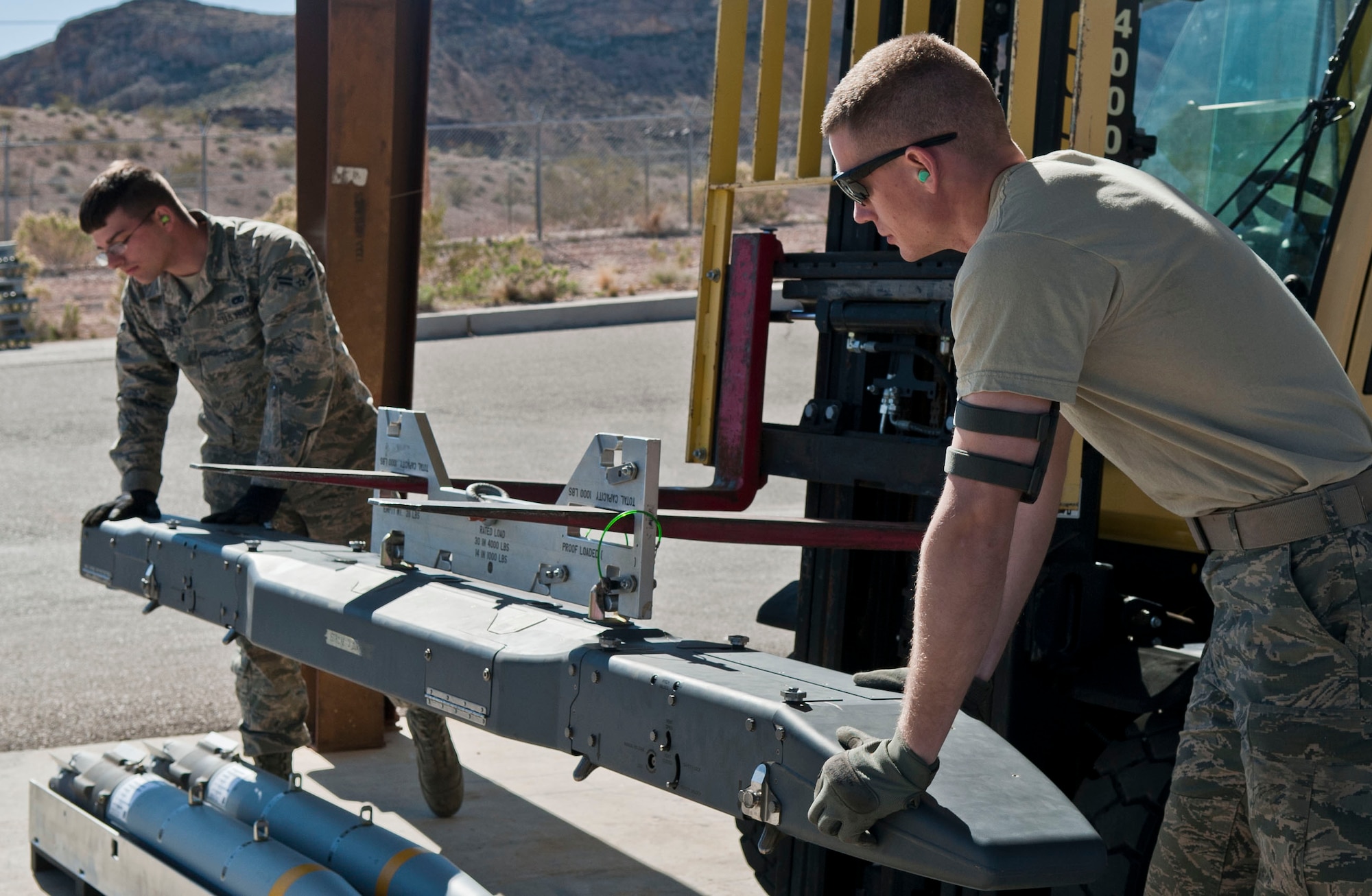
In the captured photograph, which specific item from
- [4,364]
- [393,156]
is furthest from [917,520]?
[4,364]

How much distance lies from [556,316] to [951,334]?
15325 mm

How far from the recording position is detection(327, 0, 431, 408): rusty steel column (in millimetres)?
5613

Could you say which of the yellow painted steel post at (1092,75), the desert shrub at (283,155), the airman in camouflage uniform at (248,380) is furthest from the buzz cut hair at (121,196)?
the desert shrub at (283,155)

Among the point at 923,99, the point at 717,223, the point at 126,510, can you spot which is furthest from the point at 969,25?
the point at 126,510

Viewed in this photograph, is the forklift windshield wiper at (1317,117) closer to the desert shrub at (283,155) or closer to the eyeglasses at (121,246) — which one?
the eyeglasses at (121,246)

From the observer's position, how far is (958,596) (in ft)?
6.71

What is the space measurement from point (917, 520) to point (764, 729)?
5.30 ft

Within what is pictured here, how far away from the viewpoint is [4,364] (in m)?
16.8

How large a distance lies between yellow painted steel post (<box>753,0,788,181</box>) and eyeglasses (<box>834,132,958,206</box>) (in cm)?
184

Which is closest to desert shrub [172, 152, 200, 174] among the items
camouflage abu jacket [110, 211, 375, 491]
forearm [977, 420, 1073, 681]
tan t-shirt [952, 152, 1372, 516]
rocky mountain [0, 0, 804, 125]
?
rocky mountain [0, 0, 804, 125]

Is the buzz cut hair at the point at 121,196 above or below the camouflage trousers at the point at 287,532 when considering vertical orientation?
above

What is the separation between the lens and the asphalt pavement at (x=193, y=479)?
646 cm

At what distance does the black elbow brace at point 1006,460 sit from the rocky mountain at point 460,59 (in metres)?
53.5

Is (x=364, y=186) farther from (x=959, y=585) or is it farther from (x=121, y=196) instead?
(x=959, y=585)
